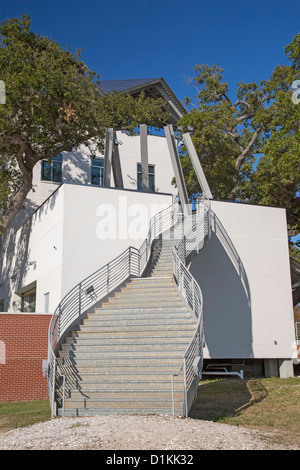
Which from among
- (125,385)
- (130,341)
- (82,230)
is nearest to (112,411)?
(125,385)

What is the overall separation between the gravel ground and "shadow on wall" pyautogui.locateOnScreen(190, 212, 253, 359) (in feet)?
37.2

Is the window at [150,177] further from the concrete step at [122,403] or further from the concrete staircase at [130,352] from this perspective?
the concrete step at [122,403]

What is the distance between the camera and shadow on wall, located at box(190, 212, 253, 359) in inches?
814

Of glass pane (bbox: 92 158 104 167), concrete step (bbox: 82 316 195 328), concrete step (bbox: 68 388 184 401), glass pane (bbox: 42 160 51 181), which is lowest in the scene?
concrete step (bbox: 68 388 184 401)

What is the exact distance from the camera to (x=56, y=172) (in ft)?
94.8

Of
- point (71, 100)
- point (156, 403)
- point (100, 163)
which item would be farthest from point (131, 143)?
point (156, 403)

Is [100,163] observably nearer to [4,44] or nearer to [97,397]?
[4,44]

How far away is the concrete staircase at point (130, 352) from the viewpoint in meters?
10.7

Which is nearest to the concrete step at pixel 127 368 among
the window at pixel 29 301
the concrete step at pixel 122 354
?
the concrete step at pixel 122 354

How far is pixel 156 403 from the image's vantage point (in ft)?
34.1

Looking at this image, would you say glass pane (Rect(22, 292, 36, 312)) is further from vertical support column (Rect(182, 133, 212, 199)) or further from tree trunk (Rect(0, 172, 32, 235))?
vertical support column (Rect(182, 133, 212, 199))

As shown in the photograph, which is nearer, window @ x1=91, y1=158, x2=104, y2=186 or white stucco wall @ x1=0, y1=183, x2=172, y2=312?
white stucco wall @ x1=0, y1=183, x2=172, y2=312

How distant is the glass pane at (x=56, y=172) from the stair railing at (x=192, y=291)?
421 inches

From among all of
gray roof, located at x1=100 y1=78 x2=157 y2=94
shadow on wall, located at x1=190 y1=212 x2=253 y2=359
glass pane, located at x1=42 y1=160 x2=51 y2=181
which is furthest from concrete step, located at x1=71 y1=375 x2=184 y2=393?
gray roof, located at x1=100 y1=78 x2=157 y2=94
